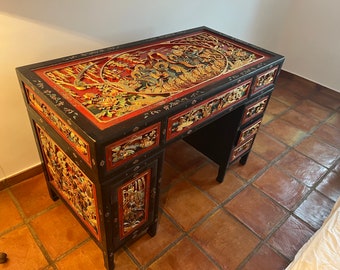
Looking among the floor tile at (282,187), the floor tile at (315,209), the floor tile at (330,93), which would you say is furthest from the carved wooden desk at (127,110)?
the floor tile at (330,93)

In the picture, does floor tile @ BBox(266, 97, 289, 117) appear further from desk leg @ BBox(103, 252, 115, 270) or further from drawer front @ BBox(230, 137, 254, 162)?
desk leg @ BBox(103, 252, 115, 270)

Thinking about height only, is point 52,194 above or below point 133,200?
below

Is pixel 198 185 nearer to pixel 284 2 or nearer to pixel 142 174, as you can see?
pixel 142 174

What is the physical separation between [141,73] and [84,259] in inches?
36.6

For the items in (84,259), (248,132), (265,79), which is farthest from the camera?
(248,132)

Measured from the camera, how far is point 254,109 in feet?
5.08

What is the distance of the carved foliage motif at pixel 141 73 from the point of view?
991 mm

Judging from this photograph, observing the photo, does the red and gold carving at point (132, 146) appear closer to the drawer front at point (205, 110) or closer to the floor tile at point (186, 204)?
the drawer front at point (205, 110)

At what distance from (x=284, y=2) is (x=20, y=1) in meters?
2.48

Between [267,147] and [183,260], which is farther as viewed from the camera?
[267,147]

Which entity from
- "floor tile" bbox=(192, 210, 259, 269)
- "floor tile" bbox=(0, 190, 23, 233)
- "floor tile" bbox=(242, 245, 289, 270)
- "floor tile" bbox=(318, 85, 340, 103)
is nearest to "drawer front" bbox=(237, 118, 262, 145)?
"floor tile" bbox=(192, 210, 259, 269)

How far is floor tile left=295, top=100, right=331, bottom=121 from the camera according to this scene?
2.56 metres

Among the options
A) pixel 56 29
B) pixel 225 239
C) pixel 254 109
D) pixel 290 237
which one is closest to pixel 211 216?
pixel 225 239

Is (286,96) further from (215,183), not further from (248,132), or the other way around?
(215,183)
